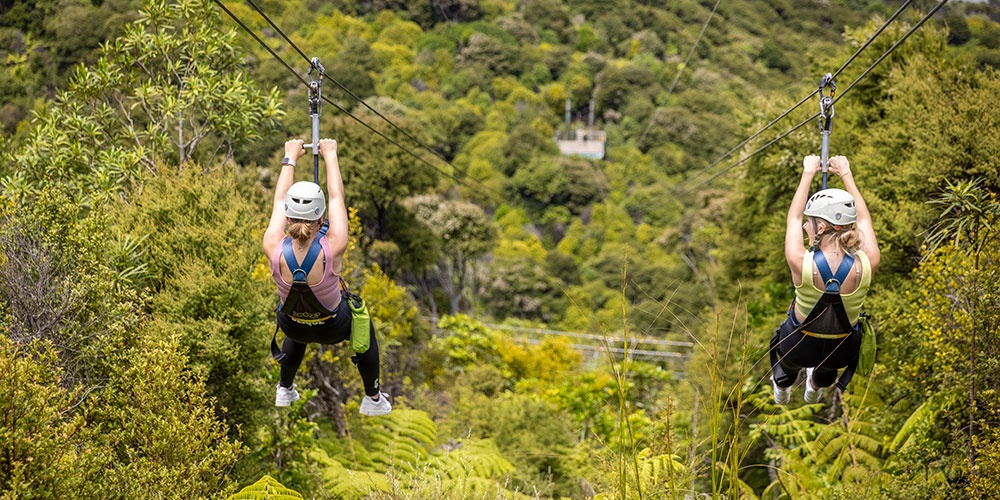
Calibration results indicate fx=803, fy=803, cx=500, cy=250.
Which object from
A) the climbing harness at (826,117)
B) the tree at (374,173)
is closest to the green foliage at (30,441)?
the climbing harness at (826,117)

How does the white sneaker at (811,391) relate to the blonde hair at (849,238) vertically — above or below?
below

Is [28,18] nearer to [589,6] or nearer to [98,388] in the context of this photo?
[98,388]

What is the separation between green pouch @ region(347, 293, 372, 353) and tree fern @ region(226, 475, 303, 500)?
1248 millimetres

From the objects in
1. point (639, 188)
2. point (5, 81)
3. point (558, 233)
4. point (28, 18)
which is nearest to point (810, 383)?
point (5, 81)

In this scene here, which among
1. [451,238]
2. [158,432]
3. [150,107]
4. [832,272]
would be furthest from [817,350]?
[451,238]

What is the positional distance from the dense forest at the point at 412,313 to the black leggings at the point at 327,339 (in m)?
0.72

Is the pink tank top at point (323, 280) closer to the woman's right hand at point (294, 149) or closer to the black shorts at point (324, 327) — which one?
the black shorts at point (324, 327)

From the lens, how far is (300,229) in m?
4.53

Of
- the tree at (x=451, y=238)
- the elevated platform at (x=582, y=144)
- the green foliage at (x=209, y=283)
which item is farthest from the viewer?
the elevated platform at (x=582, y=144)

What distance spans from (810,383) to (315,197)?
353cm

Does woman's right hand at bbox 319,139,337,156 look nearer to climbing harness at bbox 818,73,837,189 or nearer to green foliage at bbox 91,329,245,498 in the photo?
green foliage at bbox 91,329,245,498

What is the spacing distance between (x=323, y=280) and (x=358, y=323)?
1.85 ft

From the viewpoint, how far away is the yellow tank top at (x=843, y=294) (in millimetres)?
4660

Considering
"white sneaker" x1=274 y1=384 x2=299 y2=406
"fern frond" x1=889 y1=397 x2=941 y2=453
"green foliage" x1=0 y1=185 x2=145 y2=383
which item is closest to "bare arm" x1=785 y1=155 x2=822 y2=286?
"white sneaker" x1=274 y1=384 x2=299 y2=406
